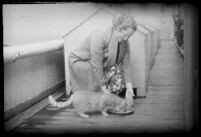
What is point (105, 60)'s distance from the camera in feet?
7.49

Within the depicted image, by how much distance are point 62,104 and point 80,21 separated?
548 mm

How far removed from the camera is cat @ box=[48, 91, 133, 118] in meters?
2.29

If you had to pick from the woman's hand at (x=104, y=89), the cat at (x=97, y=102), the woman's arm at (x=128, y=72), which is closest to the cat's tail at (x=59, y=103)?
the cat at (x=97, y=102)

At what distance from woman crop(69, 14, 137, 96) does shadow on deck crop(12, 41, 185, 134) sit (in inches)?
6.3

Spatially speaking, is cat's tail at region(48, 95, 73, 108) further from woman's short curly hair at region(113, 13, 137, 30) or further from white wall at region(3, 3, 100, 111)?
woman's short curly hair at region(113, 13, 137, 30)

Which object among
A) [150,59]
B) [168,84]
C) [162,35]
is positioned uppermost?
[162,35]

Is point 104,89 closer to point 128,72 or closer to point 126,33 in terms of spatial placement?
point 128,72

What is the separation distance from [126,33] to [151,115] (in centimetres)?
55

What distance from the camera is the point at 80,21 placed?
229cm

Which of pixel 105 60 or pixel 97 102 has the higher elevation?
pixel 105 60

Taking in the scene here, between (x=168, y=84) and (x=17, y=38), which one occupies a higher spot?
(x=17, y=38)

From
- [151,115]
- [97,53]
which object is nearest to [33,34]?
[97,53]

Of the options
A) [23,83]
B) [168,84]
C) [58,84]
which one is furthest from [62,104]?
[168,84]

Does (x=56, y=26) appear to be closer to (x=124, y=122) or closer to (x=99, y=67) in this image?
(x=99, y=67)
